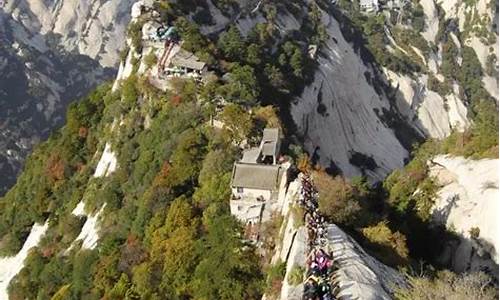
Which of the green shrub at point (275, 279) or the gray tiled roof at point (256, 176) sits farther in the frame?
the gray tiled roof at point (256, 176)

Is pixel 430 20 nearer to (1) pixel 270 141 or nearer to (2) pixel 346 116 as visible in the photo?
(2) pixel 346 116

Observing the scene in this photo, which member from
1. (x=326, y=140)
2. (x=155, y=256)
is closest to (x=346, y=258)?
(x=155, y=256)

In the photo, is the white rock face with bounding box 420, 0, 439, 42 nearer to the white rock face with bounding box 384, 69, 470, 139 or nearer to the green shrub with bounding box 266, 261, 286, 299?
the white rock face with bounding box 384, 69, 470, 139

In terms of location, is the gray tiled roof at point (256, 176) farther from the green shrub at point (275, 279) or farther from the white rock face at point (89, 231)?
the white rock face at point (89, 231)

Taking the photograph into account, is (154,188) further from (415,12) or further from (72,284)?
(415,12)

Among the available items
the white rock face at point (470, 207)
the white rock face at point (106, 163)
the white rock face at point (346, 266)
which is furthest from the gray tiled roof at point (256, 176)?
the white rock face at point (106, 163)
